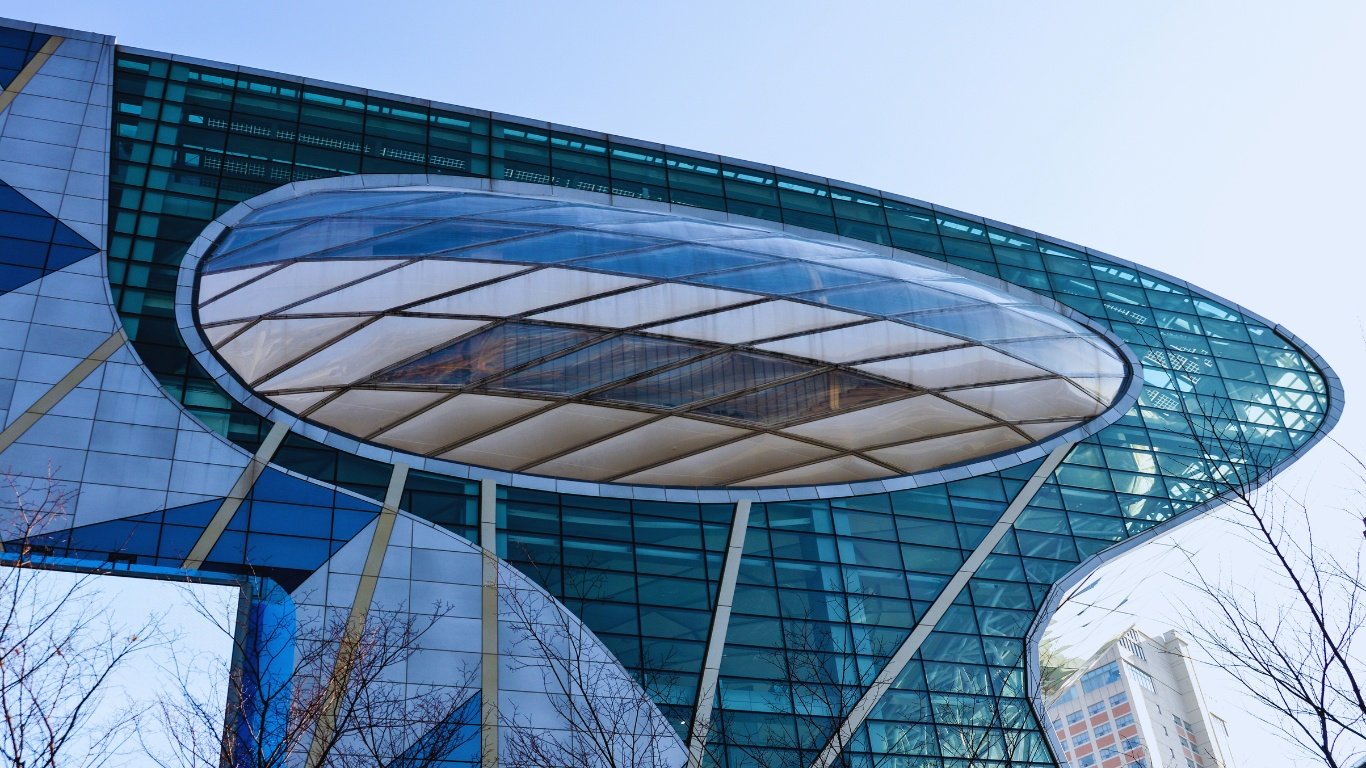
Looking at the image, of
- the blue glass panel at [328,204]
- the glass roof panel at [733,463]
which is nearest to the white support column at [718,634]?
the glass roof panel at [733,463]

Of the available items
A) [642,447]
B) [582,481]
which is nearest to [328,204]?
[582,481]

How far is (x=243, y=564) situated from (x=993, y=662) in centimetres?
1580

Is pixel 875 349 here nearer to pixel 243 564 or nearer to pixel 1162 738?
pixel 243 564

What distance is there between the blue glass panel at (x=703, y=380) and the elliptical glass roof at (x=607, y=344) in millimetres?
46

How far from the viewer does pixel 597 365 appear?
28469 millimetres

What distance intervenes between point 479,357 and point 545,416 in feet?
6.75

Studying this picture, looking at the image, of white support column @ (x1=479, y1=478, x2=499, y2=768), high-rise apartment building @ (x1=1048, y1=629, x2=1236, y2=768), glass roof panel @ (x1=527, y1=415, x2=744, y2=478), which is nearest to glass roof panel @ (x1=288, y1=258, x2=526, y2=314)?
white support column @ (x1=479, y1=478, x2=499, y2=768)

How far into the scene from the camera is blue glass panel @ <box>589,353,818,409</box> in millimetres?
28859

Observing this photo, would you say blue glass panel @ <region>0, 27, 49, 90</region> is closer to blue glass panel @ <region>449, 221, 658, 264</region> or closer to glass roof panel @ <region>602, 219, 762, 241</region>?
blue glass panel @ <region>449, 221, 658, 264</region>

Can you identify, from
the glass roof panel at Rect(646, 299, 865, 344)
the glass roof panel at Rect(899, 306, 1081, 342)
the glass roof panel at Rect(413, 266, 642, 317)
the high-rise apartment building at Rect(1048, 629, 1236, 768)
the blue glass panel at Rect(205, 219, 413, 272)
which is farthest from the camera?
the high-rise apartment building at Rect(1048, 629, 1236, 768)

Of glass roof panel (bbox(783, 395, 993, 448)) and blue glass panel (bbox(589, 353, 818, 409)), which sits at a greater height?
blue glass panel (bbox(589, 353, 818, 409))

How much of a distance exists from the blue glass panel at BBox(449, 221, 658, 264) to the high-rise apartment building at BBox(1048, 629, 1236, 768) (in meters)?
86.6

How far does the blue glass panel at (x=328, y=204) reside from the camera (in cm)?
2959

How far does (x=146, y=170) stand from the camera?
97.5ft
